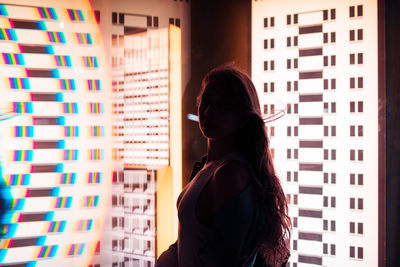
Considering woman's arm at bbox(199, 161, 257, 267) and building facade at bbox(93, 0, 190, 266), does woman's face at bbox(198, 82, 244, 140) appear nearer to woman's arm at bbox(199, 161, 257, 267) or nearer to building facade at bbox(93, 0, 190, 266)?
woman's arm at bbox(199, 161, 257, 267)

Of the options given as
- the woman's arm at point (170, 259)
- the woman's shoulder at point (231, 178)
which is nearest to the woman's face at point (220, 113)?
the woman's shoulder at point (231, 178)

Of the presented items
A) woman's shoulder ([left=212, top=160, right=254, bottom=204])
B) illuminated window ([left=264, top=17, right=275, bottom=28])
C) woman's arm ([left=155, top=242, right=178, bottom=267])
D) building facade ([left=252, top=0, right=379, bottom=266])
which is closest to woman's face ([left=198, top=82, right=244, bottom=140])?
woman's shoulder ([left=212, top=160, right=254, bottom=204])

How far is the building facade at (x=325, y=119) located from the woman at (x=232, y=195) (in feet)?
2.61

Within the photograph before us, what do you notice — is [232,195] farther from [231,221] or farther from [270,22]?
[270,22]

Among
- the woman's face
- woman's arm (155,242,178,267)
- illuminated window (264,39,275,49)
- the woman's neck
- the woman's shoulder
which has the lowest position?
woman's arm (155,242,178,267)

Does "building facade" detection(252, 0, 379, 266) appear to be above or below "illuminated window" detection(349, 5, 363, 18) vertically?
below

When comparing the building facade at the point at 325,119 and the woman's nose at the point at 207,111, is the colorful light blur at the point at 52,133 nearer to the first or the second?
the building facade at the point at 325,119

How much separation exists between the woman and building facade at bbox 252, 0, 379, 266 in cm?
Answer: 79

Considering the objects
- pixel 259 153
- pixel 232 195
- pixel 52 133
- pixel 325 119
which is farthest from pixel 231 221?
pixel 52 133

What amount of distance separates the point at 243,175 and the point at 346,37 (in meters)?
1.16

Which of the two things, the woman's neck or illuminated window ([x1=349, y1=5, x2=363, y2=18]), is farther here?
illuminated window ([x1=349, y1=5, x2=363, y2=18])

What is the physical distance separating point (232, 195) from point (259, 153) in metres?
0.16

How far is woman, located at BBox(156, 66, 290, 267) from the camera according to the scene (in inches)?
28.8

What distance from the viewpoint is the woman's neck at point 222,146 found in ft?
2.92
